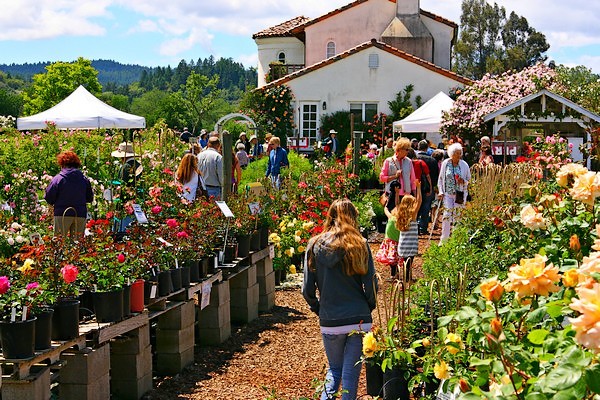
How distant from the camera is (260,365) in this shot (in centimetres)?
764

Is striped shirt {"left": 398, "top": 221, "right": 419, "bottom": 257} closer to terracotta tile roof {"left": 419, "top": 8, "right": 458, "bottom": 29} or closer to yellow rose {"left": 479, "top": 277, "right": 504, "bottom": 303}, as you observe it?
yellow rose {"left": 479, "top": 277, "right": 504, "bottom": 303}

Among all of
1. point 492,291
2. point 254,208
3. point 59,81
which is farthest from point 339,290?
point 59,81

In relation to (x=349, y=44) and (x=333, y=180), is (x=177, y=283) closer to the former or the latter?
(x=333, y=180)

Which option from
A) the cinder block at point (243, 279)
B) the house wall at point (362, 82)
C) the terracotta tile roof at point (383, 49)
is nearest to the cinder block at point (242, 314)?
the cinder block at point (243, 279)

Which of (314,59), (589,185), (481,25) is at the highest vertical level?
(481,25)

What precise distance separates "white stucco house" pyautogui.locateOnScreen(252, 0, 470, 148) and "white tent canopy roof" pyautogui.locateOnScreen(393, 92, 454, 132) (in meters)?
8.32

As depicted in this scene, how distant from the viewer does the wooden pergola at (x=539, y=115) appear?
62.6ft

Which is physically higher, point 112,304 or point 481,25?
point 481,25

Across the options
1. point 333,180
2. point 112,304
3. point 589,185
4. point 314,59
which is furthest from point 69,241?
point 314,59

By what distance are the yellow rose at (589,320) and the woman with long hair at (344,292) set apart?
130 inches

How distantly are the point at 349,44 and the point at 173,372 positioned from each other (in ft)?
110

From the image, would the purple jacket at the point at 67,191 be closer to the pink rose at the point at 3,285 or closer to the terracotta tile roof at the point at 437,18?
the pink rose at the point at 3,285

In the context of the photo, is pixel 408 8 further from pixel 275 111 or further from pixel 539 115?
pixel 539 115

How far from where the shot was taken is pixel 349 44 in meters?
39.8
